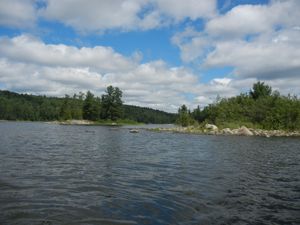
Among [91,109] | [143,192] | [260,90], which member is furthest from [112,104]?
[143,192]

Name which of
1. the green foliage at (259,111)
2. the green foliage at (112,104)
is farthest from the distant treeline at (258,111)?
the green foliage at (112,104)

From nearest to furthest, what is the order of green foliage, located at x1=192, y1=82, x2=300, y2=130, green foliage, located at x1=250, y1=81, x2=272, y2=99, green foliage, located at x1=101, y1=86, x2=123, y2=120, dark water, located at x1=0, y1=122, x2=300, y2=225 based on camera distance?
dark water, located at x1=0, y1=122, x2=300, y2=225 < green foliage, located at x1=192, y1=82, x2=300, y2=130 < green foliage, located at x1=250, y1=81, x2=272, y2=99 < green foliage, located at x1=101, y1=86, x2=123, y2=120

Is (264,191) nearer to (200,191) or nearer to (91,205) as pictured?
(200,191)

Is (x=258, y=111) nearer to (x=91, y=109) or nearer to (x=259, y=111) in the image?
(x=259, y=111)

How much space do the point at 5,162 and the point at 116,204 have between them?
13025mm

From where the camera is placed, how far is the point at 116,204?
45.2 feet

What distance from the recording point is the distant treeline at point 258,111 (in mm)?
90688

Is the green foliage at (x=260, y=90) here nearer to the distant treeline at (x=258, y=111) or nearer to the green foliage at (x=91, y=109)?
the distant treeline at (x=258, y=111)

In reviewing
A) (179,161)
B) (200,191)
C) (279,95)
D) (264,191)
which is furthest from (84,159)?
(279,95)

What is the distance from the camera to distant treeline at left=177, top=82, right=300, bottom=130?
90.7 metres

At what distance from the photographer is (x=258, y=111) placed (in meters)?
99.6

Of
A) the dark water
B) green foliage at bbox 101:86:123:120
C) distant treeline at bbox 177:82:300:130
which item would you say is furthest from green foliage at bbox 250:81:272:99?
the dark water

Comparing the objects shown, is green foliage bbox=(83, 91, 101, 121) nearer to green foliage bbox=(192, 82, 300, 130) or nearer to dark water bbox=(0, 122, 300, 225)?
green foliage bbox=(192, 82, 300, 130)

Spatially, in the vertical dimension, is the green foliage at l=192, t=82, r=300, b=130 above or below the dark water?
above
